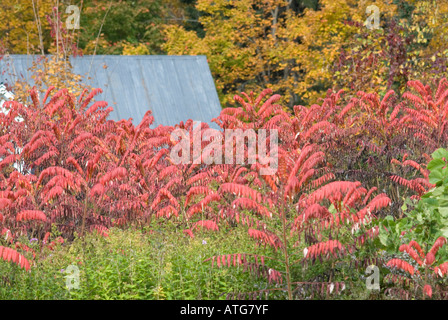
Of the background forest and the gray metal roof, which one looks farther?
the gray metal roof

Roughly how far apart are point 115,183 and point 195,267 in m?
2.78

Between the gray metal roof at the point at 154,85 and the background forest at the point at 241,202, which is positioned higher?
the gray metal roof at the point at 154,85

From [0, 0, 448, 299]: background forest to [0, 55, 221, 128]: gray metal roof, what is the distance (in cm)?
230

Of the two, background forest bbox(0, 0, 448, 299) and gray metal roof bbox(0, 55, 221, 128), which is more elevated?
gray metal roof bbox(0, 55, 221, 128)

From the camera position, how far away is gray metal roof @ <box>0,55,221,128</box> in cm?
1928

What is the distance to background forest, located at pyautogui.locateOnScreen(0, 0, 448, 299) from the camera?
645 cm

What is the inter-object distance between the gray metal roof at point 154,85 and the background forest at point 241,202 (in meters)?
2.30

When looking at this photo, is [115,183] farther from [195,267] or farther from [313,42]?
[313,42]

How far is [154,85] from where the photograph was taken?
19859mm

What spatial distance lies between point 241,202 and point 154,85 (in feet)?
46.3

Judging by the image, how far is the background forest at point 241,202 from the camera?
6.45m
